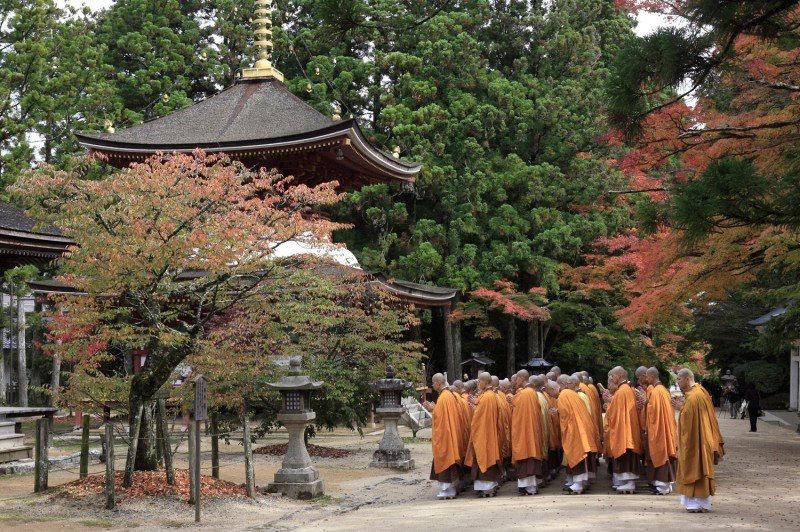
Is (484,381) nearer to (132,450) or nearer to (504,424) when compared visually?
(504,424)

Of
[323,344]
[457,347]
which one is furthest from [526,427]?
[457,347]

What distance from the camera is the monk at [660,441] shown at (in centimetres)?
1227

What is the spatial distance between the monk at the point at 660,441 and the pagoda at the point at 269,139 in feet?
26.5

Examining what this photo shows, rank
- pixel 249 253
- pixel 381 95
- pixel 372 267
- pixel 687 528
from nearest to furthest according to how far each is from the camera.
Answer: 1. pixel 687 528
2. pixel 249 253
3. pixel 372 267
4. pixel 381 95

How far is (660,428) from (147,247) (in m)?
6.87

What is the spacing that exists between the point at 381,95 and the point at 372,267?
6038 mm

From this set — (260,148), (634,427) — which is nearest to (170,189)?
(634,427)

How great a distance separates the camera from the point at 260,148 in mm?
20312

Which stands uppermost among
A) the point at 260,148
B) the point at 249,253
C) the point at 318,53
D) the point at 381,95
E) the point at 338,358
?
the point at 318,53

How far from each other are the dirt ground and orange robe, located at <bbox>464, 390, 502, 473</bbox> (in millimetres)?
490

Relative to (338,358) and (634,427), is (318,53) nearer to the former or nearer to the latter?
(338,358)

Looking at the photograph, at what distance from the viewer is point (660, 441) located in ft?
40.2

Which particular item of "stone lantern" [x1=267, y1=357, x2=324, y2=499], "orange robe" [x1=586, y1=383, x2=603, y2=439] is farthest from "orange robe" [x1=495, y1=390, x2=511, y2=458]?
"stone lantern" [x1=267, y1=357, x2=324, y2=499]

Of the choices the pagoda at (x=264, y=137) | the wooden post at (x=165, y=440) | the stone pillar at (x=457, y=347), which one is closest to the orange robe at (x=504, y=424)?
the wooden post at (x=165, y=440)
